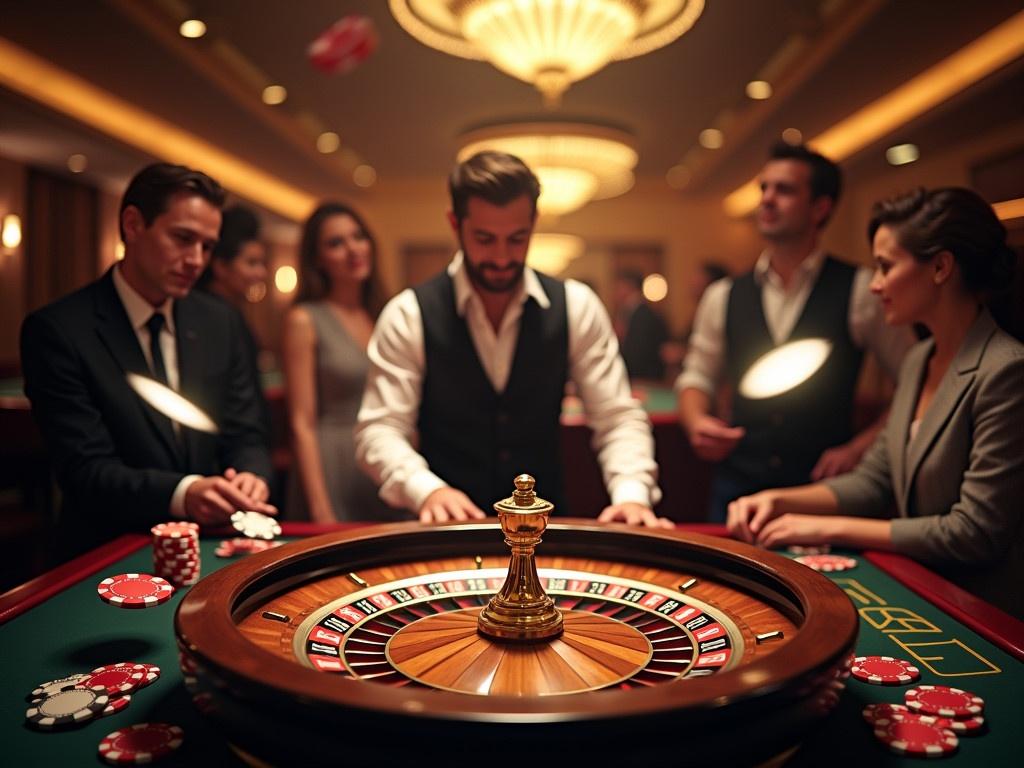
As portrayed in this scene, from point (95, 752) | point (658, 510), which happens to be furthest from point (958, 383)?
point (658, 510)

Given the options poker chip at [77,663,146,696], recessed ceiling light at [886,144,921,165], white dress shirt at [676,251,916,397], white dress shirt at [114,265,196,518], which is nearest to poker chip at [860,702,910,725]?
poker chip at [77,663,146,696]

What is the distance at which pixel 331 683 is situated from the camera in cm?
64

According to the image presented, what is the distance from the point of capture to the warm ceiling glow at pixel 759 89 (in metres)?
6.07

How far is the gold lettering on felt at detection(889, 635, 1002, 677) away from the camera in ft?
3.08

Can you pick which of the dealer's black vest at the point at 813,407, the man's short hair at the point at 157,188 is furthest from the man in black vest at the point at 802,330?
the man's short hair at the point at 157,188

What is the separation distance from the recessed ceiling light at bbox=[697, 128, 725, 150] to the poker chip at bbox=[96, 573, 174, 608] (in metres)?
7.42

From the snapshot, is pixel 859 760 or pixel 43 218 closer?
pixel 859 760

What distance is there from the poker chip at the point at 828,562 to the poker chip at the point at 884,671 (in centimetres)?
39

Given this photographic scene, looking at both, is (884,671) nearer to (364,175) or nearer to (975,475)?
(975,475)

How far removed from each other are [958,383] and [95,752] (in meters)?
1.42

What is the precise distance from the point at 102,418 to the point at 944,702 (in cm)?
146

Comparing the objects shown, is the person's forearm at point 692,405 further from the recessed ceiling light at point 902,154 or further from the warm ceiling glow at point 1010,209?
Answer: the recessed ceiling light at point 902,154

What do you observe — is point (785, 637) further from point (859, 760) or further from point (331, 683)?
point (331, 683)

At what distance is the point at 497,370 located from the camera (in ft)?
6.81
